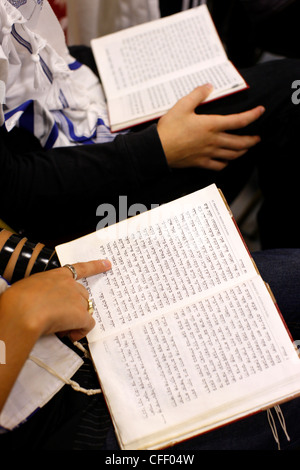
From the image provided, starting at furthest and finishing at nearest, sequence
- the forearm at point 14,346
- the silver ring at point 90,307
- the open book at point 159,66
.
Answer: the open book at point 159,66
the silver ring at point 90,307
the forearm at point 14,346

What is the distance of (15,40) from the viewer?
2.35 feet

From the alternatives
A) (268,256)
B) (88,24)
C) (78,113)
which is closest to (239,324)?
(268,256)

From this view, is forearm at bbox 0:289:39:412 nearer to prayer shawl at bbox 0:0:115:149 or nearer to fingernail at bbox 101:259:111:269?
fingernail at bbox 101:259:111:269

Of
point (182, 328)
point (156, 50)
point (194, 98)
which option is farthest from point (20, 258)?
point (156, 50)

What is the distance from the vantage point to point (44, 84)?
784 millimetres

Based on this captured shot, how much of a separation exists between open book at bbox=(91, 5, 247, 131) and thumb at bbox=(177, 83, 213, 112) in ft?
0.08

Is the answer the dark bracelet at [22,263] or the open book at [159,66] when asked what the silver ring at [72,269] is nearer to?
the dark bracelet at [22,263]

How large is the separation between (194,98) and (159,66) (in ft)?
0.52

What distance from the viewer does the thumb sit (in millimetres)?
793

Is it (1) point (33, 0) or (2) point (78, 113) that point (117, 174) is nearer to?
(2) point (78, 113)

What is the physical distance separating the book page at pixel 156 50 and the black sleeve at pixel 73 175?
0.20 meters

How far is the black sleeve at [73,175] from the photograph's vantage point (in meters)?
0.74

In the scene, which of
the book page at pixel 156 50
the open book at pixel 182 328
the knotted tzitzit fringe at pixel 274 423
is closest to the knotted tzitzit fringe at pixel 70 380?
the open book at pixel 182 328

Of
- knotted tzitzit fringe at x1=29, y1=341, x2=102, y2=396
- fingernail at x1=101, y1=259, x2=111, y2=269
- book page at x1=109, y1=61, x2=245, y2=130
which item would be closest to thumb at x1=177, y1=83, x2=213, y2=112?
book page at x1=109, y1=61, x2=245, y2=130
